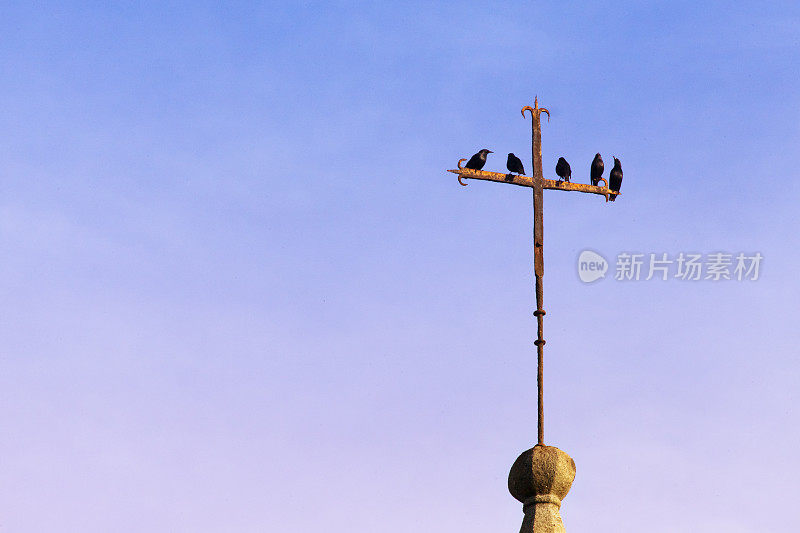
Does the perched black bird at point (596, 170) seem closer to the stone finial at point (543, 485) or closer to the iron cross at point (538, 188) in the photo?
the iron cross at point (538, 188)

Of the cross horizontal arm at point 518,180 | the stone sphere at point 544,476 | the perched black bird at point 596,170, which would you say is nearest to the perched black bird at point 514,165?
the cross horizontal arm at point 518,180

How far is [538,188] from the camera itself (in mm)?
7781

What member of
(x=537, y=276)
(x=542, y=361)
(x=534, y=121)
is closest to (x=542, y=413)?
(x=542, y=361)

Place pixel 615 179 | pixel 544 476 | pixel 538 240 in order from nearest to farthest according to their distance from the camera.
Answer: pixel 544 476 → pixel 538 240 → pixel 615 179

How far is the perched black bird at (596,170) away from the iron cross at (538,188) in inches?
5.0

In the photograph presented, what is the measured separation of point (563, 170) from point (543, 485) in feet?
8.52

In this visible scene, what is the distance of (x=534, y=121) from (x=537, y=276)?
1.35m

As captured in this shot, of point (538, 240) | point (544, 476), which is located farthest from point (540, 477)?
point (538, 240)

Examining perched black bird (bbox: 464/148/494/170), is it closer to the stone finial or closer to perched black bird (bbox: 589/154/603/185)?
perched black bird (bbox: 589/154/603/185)

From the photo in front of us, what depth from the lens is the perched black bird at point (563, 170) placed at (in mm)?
7985

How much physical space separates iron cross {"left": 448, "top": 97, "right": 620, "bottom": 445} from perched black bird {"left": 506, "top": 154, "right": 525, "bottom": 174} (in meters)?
0.07

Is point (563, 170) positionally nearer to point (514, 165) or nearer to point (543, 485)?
point (514, 165)

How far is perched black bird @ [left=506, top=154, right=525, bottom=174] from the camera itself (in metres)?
7.82

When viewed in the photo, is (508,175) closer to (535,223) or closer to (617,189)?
(535,223)
